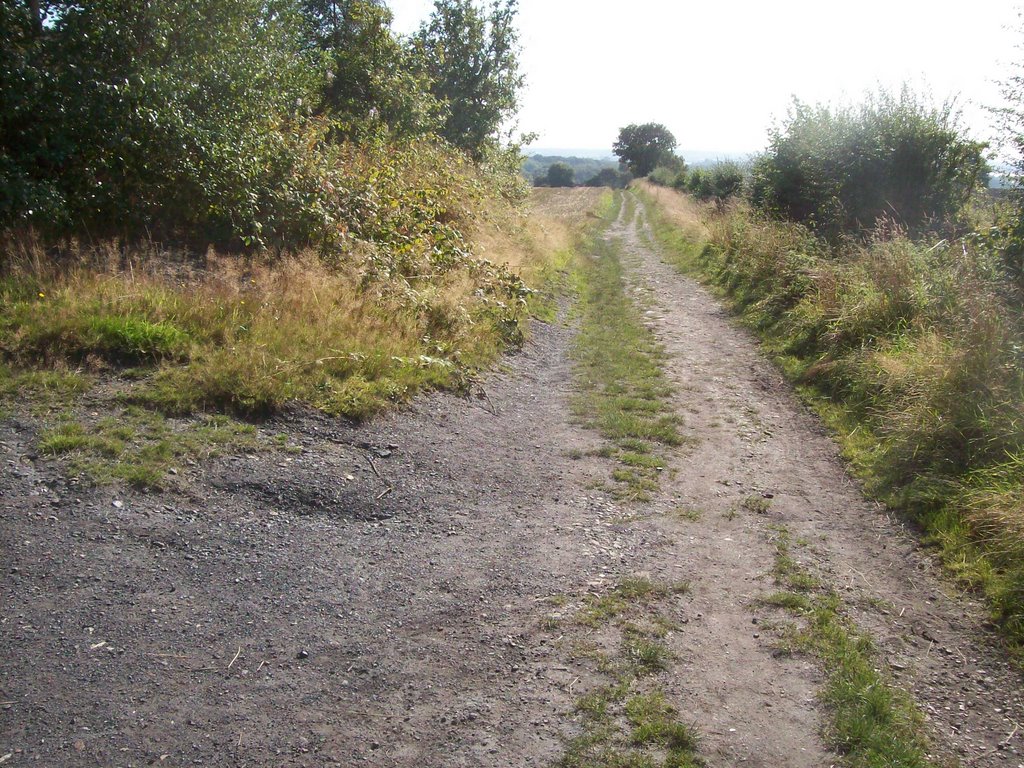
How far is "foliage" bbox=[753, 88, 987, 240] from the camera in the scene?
14.1 meters

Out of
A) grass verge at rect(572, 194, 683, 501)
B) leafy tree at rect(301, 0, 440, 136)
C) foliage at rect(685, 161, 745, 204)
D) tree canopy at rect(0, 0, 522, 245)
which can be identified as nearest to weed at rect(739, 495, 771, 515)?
grass verge at rect(572, 194, 683, 501)

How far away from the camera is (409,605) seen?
13.9 feet

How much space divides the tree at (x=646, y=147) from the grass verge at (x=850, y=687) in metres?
85.5

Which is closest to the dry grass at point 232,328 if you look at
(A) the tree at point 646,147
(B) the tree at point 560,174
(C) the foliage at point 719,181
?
(C) the foliage at point 719,181

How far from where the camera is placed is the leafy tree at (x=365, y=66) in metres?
16.6

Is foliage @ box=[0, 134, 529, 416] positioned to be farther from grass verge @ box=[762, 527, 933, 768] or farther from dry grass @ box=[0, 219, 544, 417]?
grass verge @ box=[762, 527, 933, 768]

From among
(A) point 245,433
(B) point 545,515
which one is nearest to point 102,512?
(A) point 245,433

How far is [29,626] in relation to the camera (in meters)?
3.52

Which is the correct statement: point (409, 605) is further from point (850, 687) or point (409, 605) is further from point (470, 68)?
point (470, 68)

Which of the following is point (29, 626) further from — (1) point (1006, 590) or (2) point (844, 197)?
(2) point (844, 197)

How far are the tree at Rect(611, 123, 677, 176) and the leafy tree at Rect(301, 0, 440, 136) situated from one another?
236 feet

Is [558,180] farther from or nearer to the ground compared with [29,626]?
farther from the ground

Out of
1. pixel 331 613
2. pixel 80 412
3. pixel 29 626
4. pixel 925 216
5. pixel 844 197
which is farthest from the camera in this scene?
pixel 844 197

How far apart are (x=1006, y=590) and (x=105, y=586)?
203 inches
